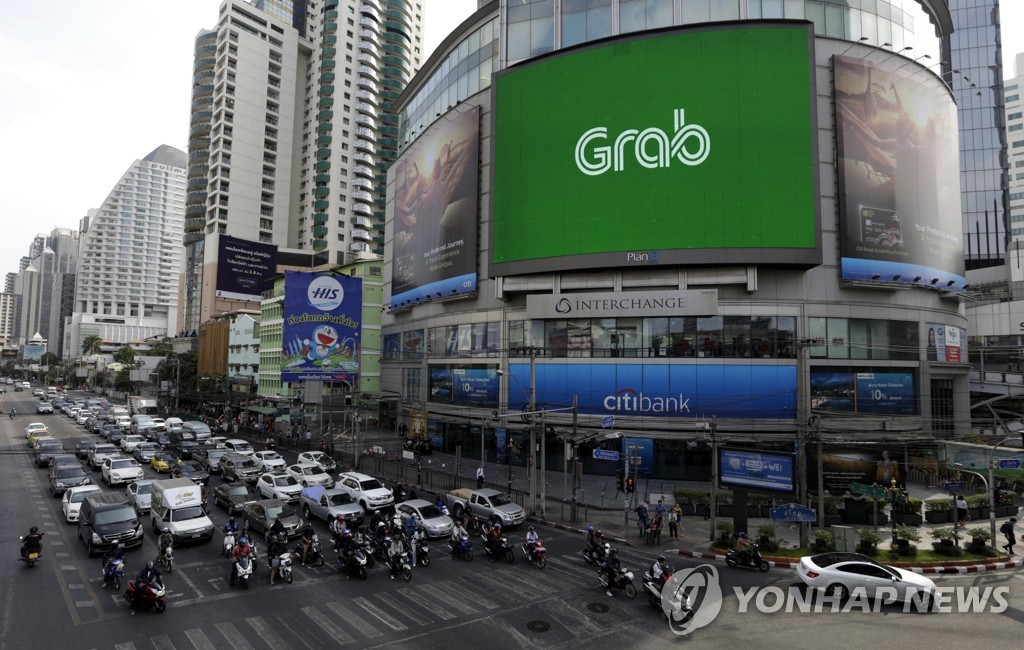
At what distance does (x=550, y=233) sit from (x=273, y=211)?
10334cm

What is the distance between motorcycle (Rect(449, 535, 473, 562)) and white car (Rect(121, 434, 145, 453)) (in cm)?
3680

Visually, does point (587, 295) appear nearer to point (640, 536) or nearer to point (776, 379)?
point (776, 379)

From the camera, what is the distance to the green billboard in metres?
38.9

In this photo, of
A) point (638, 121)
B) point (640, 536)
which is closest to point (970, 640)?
point (640, 536)

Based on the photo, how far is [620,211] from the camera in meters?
41.6

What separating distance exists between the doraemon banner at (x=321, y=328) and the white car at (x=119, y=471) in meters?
11.8

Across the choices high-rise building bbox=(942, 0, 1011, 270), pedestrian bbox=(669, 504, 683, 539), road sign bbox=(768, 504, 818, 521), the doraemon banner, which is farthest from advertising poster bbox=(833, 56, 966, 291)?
high-rise building bbox=(942, 0, 1011, 270)

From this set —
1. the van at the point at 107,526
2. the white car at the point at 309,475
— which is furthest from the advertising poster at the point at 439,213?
the van at the point at 107,526

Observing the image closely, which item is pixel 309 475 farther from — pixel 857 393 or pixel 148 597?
pixel 857 393

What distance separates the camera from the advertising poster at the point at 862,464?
36219mm

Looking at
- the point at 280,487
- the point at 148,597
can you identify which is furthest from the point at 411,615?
the point at 280,487

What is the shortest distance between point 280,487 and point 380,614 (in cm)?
1735

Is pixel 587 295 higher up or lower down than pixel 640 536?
higher up

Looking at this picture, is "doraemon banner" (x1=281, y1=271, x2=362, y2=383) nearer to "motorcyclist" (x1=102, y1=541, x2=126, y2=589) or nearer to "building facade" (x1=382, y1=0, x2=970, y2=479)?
"building facade" (x1=382, y1=0, x2=970, y2=479)
